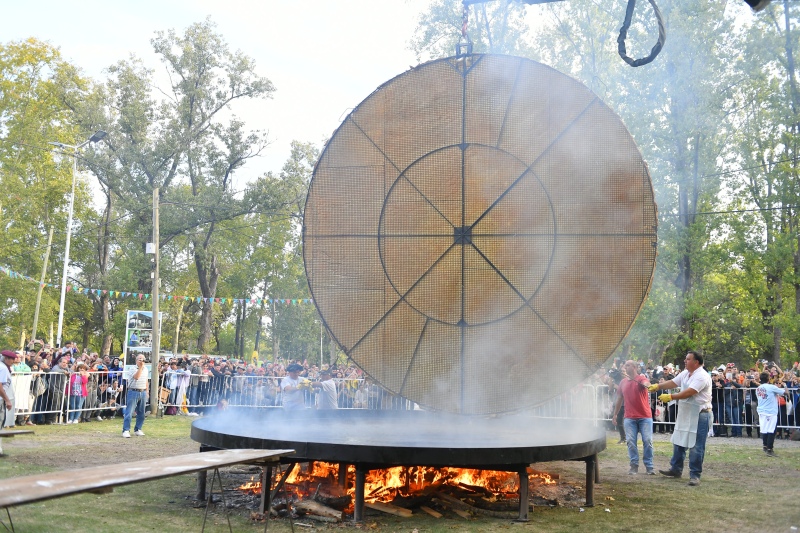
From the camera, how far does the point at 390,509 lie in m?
6.74

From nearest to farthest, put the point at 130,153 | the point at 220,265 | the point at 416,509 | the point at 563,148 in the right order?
the point at 416,509, the point at 563,148, the point at 130,153, the point at 220,265

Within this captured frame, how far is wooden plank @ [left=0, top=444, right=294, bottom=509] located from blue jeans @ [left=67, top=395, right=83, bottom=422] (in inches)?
489

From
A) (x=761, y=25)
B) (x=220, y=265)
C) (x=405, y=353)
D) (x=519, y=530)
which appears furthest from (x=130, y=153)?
(x=519, y=530)

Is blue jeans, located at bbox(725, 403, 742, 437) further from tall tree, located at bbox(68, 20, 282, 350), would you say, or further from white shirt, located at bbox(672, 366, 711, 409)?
tall tree, located at bbox(68, 20, 282, 350)

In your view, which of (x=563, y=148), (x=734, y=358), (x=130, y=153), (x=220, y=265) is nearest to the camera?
(x=563, y=148)

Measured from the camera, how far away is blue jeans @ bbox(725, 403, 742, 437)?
16.1 meters

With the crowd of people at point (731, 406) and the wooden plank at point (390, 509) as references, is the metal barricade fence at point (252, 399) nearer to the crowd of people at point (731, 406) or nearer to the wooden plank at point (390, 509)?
the crowd of people at point (731, 406)

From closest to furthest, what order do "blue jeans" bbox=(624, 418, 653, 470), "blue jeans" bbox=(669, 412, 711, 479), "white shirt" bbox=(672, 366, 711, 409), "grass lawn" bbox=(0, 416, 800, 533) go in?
"grass lawn" bbox=(0, 416, 800, 533) < "blue jeans" bbox=(669, 412, 711, 479) < "white shirt" bbox=(672, 366, 711, 409) < "blue jeans" bbox=(624, 418, 653, 470)

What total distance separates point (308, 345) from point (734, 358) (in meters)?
42.4

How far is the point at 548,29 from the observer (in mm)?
27984

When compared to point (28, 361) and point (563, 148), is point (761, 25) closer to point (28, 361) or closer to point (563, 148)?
point (563, 148)

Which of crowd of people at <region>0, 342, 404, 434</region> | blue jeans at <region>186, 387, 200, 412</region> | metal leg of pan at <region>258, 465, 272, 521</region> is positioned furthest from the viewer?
blue jeans at <region>186, 387, 200, 412</region>

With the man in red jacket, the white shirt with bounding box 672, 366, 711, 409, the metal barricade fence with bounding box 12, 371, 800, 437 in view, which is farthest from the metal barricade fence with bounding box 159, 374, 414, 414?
the white shirt with bounding box 672, 366, 711, 409

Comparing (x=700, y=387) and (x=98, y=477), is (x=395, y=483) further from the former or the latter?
(x=700, y=387)
